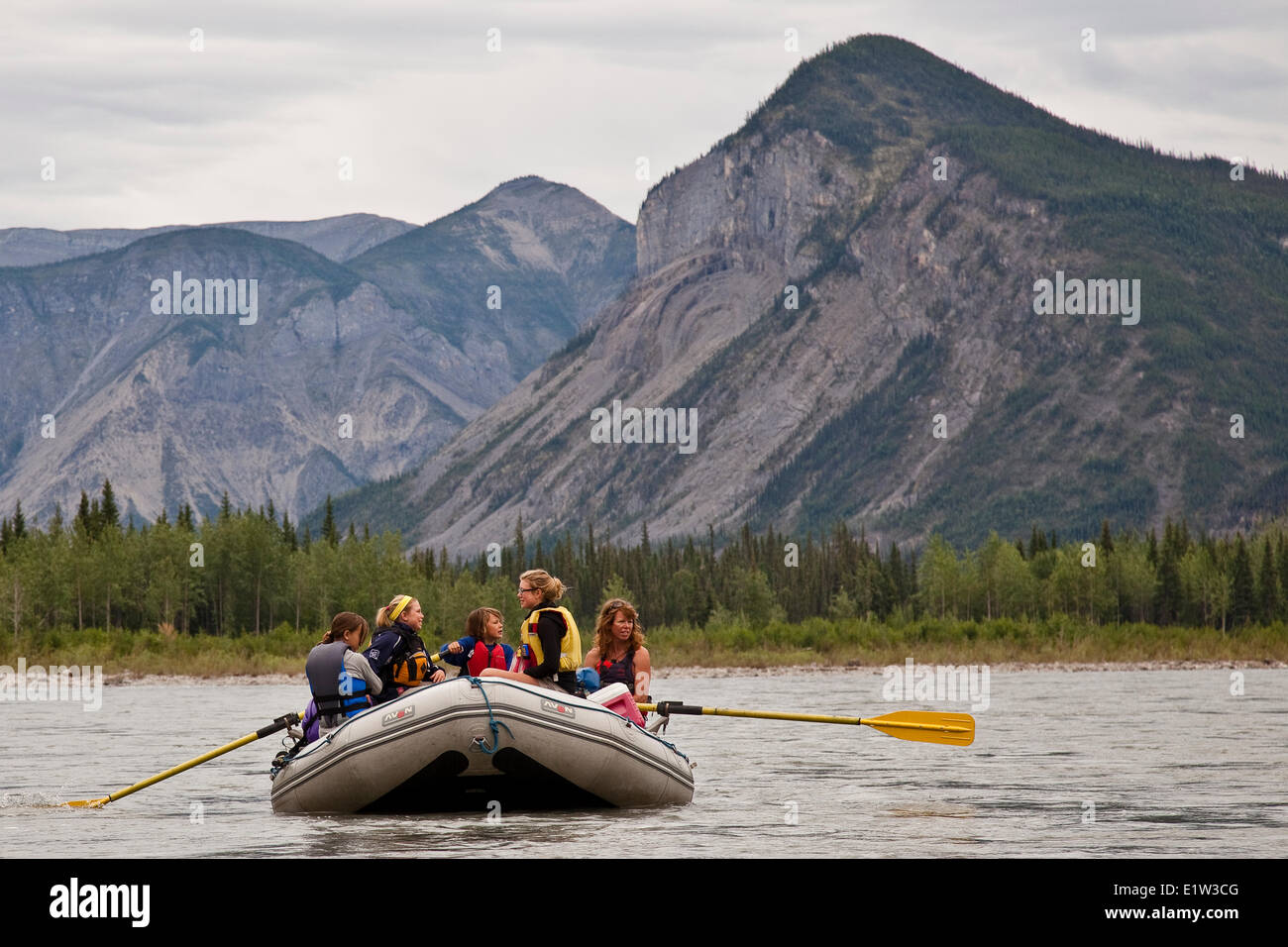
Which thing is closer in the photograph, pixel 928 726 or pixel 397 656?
pixel 397 656

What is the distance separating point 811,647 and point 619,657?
92.6 metres

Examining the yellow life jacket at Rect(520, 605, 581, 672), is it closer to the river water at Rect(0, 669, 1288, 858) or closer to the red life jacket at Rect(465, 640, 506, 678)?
the red life jacket at Rect(465, 640, 506, 678)

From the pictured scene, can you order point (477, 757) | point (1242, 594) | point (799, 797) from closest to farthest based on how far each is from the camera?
point (477, 757) → point (799, 797) → point (1242, 594)

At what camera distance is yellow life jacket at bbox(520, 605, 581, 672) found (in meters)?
23.7

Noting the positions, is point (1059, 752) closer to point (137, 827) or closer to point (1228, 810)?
point (1228, 810)

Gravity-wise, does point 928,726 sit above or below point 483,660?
below

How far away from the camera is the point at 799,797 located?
2800 centimetres

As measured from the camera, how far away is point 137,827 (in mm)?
24266

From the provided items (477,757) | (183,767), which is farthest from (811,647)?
(477,757)

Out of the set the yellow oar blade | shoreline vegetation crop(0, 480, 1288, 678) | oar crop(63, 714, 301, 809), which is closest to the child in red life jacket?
oar crop(63, 714, 301, 809)

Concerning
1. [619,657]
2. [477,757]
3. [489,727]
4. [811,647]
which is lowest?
[811,647]

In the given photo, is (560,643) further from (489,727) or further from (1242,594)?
(1242,594)

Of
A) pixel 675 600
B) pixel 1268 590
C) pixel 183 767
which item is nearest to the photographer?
pixel 183 767

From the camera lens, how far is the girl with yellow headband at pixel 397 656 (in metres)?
24.2
